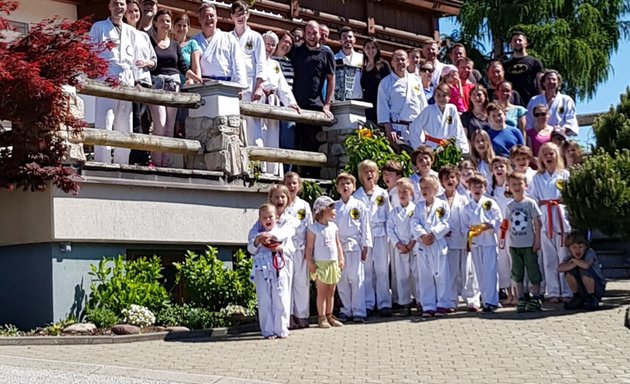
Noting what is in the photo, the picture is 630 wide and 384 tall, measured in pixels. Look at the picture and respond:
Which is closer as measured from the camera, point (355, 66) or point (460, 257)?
point (460, 257)

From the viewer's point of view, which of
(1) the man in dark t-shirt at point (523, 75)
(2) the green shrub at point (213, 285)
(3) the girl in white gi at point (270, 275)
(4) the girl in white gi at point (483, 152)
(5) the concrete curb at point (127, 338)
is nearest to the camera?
(5) the concrete curb at point (127, 338)

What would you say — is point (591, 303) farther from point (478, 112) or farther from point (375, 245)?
point (478, 112)

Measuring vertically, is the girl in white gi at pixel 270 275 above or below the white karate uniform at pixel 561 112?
below

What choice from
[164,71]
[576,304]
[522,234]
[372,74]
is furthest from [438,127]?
[164,71]

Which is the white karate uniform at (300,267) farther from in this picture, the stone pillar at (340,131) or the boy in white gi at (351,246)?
the stone pillar at (340,131)

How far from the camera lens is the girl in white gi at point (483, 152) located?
14477 millimetres

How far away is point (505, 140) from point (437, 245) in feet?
8.70

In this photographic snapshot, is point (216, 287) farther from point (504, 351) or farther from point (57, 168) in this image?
point (504, 351)

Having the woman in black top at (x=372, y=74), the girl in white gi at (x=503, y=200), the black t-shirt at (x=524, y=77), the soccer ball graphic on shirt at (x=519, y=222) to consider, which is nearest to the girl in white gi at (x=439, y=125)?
the girl in white gi at (x=503, y=200)

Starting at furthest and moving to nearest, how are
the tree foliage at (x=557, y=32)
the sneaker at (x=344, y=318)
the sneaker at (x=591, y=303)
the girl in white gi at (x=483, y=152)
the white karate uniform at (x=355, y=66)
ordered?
the tree foliage at (x=557, y=32) → the white karate uniform at (x=355, y=66) → the girl in white gi at (x=483, y=152) → the sneaker at (x=344, y=318) → the sneaker at (x=591, y=303)

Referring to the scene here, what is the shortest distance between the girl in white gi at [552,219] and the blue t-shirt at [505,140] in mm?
1449

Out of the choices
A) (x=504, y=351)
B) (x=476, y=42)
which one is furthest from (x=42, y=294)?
(x=476, y=42)

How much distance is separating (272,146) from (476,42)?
1988cm

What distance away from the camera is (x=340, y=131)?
50.4 feet
